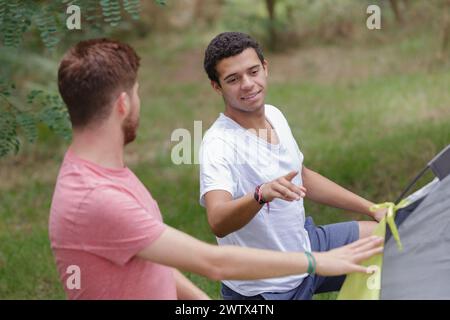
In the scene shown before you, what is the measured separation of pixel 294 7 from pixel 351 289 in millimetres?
10976

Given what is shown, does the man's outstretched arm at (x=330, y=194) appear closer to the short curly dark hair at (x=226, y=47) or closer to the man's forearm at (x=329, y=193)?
the man's forearm at (x=329, y=193)

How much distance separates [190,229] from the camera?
5965 mm

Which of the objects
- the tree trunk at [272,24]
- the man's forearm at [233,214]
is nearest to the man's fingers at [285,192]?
the man's forearm at [233,214]

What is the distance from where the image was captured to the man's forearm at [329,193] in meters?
3.52

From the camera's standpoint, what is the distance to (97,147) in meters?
2.57

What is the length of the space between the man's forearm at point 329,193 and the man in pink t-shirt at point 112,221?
0.88 meters

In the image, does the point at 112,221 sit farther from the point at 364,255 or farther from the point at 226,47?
the point at 226,47

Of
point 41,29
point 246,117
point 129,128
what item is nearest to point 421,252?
point 246,117

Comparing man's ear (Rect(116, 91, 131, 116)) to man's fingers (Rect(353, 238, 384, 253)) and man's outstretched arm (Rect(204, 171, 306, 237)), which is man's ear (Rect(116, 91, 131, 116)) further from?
man's fingers (Rect(353, 238, 384, 253))

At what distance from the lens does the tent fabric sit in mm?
3104

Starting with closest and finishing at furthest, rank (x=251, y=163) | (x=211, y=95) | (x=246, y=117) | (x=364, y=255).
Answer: (x=364, y=255)
(x=251, y=163)
(x=246, y=117)
(x=211, y=95)

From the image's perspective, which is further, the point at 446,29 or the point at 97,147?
the point at 446,29

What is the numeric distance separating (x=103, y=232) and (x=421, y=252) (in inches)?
49.0
